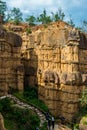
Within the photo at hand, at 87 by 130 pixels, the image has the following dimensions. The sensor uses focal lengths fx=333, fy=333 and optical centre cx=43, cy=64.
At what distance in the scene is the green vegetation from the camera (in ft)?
72.1

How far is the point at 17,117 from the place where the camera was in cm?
2238

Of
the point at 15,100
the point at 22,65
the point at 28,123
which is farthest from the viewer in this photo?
the point at 22,65

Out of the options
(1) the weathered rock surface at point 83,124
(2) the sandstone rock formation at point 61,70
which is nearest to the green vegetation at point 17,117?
(1) the weathered rock surface at point 83,124

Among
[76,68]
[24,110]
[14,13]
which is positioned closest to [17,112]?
[24,110]

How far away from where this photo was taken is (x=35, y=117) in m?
23.0

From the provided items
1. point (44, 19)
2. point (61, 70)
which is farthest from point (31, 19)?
point (61, 70)

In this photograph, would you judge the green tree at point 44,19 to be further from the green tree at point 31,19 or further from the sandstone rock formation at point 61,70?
the sandstone rock formation at point 61,70

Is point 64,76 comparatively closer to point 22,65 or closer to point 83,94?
point 83,94

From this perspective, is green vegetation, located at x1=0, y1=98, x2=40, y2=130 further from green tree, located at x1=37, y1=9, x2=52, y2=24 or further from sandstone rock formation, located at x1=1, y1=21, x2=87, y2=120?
green tree, located at x1=37, y1=9, x2=52, y2=24

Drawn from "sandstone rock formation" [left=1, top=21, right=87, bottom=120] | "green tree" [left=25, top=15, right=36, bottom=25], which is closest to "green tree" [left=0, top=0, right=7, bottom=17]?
"green tree" [left=25, top=15, right=36, bottom=25]

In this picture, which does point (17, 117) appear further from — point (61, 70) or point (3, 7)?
point (3, 7)

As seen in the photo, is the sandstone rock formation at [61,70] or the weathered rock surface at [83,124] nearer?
the weathered rock surface at [83,124]

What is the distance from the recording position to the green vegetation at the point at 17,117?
2198 cm

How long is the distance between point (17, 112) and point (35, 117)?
53.3 inches
